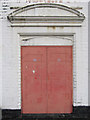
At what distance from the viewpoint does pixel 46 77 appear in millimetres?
4496

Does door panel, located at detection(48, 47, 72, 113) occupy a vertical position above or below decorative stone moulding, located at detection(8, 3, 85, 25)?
below

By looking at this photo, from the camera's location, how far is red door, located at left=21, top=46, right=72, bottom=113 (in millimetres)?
4500

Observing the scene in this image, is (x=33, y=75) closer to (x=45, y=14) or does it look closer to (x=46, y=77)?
(x=46, y=77)

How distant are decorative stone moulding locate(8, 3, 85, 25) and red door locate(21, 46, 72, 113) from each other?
3.24 ft

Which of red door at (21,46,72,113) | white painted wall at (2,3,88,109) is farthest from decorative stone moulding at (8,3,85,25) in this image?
red door at (21,46,72,113)

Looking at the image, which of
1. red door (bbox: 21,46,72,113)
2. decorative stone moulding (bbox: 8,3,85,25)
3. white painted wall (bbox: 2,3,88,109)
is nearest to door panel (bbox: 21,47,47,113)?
red door (bbox: 21,46,72,113)

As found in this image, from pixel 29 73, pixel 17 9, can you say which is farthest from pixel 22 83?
pixel 17 9

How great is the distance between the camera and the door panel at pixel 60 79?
4504mm

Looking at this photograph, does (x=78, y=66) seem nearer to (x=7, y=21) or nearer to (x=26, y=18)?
(x=26, y=18)

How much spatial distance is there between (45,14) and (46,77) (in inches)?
89.1

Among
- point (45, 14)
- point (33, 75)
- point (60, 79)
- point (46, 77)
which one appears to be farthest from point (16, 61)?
point (45, 14)

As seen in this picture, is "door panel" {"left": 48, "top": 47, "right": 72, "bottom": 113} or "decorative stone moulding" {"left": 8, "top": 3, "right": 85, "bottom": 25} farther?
"door panel" {"left": 48, "top": 47, "right": 72, "bottom": 113}

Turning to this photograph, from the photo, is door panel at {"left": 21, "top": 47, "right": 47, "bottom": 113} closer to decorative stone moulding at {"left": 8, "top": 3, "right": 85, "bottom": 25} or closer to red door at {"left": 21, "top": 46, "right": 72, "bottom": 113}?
red door at {"left": 21, "top": 46, "right": 72, "bottom": 113}

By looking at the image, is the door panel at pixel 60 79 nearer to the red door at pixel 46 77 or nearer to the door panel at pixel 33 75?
the red door at pixel 46 77
